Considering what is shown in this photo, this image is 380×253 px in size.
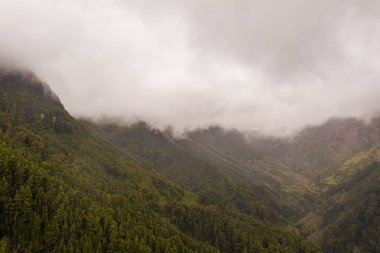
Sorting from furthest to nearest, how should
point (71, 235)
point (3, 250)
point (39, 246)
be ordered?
point (71, 235)
point (39, 246)
point (3, 250)

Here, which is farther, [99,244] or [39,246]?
[99,244]

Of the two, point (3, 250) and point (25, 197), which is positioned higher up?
point (25, 197)

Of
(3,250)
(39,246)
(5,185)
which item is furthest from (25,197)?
(3,250)

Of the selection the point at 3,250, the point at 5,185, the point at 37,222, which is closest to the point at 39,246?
the point at 37,222

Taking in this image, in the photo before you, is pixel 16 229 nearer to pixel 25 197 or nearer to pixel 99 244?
pixel 25 197

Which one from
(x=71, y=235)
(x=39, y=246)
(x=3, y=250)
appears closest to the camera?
(x=3, y=250)

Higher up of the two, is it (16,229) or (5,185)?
(5,185)

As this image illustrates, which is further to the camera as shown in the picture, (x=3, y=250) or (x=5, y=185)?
(x=5, y=185)

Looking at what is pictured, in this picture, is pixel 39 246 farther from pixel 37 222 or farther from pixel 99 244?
pixel 99 244
